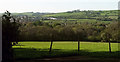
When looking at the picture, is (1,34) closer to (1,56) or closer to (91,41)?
(1,56)

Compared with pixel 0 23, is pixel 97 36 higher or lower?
lower

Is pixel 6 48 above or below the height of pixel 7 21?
below

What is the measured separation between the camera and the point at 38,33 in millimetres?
42812

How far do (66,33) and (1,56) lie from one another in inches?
1023

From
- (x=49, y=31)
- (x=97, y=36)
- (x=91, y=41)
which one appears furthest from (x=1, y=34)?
(x=91, y=41)

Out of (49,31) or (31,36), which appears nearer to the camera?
(49,31)

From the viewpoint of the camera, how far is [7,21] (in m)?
19.9

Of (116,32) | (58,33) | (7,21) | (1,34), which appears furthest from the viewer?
(58,33)

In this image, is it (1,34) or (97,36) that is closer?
(1,34)

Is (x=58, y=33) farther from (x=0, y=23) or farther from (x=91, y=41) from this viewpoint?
(x=0, y=23)

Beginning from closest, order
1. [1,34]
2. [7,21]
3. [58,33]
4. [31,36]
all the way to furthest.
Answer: [1,34] < [7,21] < [58,33] < [31,36]

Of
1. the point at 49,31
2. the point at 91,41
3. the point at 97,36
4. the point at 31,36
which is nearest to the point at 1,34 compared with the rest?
the point at 49,31

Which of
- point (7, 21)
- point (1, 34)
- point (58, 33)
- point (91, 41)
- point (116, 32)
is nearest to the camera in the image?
point (1, 34)

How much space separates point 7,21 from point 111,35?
78.3 feet
